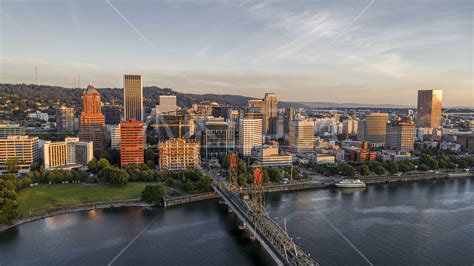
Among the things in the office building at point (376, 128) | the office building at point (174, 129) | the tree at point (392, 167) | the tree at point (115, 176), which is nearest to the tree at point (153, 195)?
the tree at point (115, 176)

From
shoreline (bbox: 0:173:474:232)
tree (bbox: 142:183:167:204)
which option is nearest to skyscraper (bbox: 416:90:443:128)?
shoreline (bbox: 0:173:474:232)

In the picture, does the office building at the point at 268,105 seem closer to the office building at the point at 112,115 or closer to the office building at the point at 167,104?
the office building at the point at 167,104

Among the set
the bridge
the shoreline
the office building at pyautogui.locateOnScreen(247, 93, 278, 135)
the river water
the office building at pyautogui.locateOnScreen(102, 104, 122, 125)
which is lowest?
the river water

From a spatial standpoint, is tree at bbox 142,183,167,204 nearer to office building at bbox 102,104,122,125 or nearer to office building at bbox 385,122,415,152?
office building at bbox 385,122,415,152

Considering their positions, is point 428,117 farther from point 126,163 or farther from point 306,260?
point 306,260

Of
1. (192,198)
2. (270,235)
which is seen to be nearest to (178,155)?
(192,198)

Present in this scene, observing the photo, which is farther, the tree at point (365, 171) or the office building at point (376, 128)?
the office building at point (376, 128)
